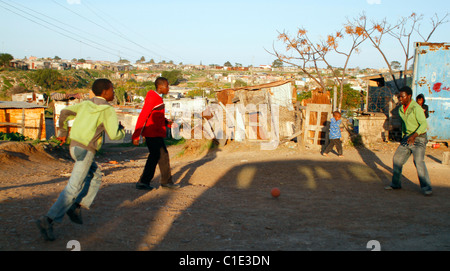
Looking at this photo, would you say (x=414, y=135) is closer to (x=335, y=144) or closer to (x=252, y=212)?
(x=252, y=212)

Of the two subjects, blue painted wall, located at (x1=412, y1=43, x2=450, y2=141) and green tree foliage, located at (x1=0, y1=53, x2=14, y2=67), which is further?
green tree foliage, located at (x1=0, y1=53, x2=14, y2=67)

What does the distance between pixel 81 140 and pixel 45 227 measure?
0.97 m

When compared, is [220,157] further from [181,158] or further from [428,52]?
[428,52]

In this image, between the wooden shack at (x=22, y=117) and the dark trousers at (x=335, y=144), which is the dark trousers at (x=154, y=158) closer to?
the dark trousers at (x=335, y=144)

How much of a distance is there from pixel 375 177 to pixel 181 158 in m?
7.32

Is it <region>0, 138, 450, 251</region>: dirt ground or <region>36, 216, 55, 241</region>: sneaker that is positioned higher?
<region>36, 216, 55, 241</region>: sneaker

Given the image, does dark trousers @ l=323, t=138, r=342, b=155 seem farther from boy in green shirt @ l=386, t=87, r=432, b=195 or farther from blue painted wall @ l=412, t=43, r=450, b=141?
boy in green shirt @ l=386, t=87, r=432, b=195

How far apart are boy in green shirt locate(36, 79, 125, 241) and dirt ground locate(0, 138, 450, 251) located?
29 cm

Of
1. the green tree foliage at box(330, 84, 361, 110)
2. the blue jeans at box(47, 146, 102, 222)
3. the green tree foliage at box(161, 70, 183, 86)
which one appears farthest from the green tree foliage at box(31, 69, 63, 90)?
the blue jeans at box(47, 146, 102, 222)

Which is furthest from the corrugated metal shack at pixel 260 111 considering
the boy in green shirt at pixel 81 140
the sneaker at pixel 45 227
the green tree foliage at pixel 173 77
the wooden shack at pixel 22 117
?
the green tree foliage at pixel 173 77

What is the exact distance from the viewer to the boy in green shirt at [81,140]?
3936mm

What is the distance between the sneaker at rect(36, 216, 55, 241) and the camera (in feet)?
12.5

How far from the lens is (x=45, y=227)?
3.81 m

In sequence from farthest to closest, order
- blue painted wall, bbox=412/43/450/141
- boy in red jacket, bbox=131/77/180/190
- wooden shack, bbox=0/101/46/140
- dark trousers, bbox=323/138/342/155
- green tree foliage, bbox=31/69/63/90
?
green tree foliage, bbox=31/69/63/90, wooden shack, bbox=0/101/46/140, blue painted wall, bbox=412/43/450/141, dark trousers, bbox=323/138/342/155, boy in red jacket, bbox=131/77/180/190
